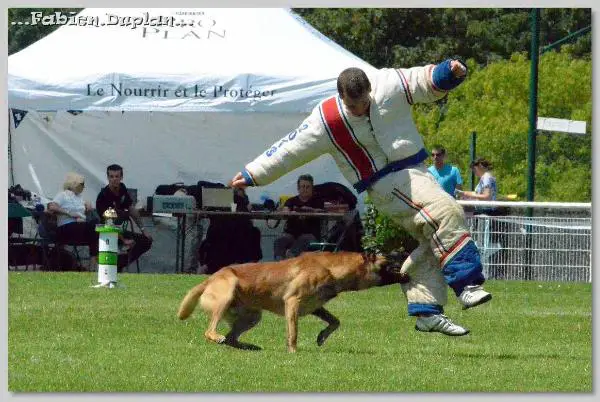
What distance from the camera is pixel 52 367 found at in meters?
8.71

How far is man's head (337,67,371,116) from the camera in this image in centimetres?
916

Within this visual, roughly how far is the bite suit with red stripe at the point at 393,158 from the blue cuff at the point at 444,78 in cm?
1

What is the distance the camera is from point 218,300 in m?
9.84

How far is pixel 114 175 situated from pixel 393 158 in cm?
1024

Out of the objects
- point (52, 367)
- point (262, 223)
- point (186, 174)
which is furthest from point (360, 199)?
point (52, 367)

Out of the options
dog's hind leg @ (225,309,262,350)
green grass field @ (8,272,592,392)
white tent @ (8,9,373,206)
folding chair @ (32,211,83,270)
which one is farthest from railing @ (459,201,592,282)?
dog's hind leg @ (225,309,262,350)

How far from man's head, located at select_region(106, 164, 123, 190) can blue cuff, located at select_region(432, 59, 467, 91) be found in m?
10.3

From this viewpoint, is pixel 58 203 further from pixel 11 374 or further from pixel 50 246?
pixel 11 374

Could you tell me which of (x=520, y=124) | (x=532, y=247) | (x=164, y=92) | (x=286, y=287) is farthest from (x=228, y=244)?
(x=520, y=124)

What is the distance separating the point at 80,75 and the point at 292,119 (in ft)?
11.6

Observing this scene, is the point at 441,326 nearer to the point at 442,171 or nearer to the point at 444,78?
the point at 444,78

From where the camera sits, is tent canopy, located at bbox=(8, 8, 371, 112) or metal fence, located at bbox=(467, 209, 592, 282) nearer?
metal fence, located at bbox=(467, 209, 592, 282)

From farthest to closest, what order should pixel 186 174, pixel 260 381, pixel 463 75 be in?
pixel 186 174 → pixel 463 75 → pixel 260 381

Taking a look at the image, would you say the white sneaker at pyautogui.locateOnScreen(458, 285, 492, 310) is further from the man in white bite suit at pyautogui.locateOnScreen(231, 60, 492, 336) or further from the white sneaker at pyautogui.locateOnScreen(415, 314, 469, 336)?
the white sneaker at pyautogui.locateOnScreen(415, 314, 469, 336)
